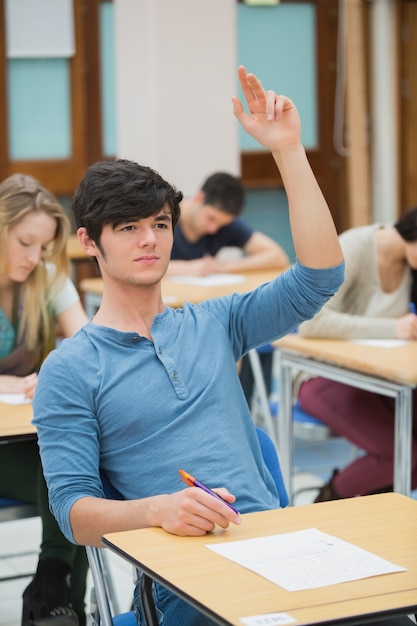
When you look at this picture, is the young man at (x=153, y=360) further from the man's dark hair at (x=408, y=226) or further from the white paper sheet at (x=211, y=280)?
the white paper sheet at (x=211, y=280)

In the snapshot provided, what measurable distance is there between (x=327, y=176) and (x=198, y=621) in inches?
285

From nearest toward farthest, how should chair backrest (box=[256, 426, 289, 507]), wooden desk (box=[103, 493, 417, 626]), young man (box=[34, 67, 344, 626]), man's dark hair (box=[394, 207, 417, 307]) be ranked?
wooden desk (box=[103, 493, 417, 626]), young man (box=[34, 67, 344, 626]), chair backrest (box=[256, 426, 289, 507]), man's dark hair (box=[394, 207, 417, 307])

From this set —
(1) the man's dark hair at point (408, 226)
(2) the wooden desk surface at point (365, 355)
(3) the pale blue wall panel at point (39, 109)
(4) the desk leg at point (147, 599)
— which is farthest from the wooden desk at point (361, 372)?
(3) the pale blue wall panel at point (39, 109)

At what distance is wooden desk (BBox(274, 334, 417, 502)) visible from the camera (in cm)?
307

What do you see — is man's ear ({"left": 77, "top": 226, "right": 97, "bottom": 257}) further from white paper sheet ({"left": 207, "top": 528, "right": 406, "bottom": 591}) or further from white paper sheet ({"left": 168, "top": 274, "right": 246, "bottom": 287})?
white paper sheet ({"left": 168, "top": 274, "right": 246, "bottom": 287})

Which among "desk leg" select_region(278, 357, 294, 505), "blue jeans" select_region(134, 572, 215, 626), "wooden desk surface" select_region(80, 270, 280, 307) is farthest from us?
"wooden desk surface" select_region(80, 270, 280, 307)

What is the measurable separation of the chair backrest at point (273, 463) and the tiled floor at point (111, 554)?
1235 millimetres

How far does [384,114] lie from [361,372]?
18.3ft

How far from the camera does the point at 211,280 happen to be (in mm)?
4977

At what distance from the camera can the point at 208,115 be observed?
6645mm

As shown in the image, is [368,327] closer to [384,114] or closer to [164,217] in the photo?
[164,217]

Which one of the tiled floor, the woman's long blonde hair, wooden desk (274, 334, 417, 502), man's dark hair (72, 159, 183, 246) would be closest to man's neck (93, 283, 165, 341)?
man's dark hair (72, 159, 183, 246)

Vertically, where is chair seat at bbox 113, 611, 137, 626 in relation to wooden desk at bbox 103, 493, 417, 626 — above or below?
below

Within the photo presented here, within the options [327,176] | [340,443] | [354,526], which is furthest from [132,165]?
[327,176]
